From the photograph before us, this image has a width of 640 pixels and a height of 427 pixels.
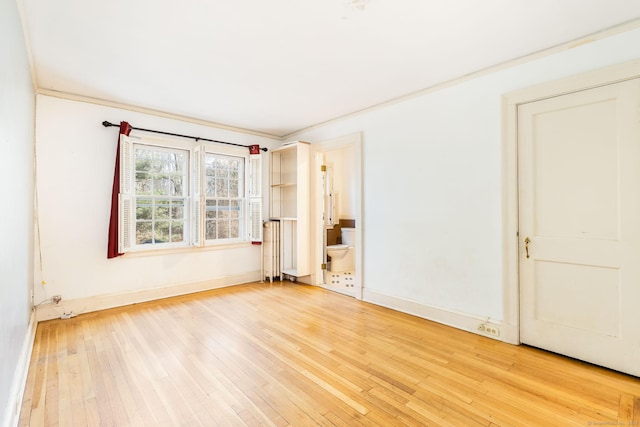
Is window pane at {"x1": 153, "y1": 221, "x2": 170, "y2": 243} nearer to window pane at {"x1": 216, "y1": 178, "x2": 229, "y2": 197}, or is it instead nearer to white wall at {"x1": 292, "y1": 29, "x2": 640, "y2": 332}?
window pane at {"x1": 216, "y1": 178, "x2": 229, "y2": 197}

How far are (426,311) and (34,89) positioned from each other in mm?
4850

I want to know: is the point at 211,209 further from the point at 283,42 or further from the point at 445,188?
the point at 445,188

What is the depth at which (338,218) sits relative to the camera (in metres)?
6.65

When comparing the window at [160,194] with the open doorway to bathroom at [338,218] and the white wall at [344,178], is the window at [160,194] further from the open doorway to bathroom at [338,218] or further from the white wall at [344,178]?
the white wall at [344,178]

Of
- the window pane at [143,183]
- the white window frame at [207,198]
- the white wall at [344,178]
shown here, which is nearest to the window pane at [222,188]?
the white window frame at [207,198]

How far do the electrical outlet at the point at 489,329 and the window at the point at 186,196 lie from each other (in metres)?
3.34

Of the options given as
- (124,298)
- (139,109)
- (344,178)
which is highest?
(139,109)

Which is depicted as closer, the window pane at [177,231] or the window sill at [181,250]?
the window sill at [181,250]

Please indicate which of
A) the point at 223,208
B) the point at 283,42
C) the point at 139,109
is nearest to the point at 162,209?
the point at 223,208

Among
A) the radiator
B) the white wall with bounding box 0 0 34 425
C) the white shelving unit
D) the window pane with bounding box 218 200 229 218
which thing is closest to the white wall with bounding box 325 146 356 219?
the white shelving unit

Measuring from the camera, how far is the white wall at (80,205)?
3.27m

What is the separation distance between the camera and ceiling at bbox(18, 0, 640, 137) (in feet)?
6.57

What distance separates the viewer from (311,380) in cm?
209

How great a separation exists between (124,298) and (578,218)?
4.90 m
